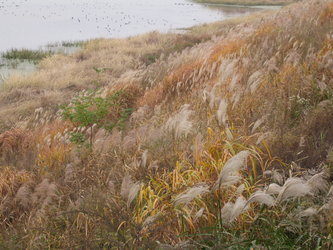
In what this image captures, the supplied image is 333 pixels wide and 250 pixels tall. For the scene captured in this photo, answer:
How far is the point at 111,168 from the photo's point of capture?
3693mm

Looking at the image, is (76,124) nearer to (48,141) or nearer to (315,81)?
(48,141)

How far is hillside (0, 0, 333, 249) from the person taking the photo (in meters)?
2.28

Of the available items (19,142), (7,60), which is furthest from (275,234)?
(7,60)

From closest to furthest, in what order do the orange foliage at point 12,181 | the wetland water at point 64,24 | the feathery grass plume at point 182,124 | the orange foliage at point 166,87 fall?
the feathery grass plume at point 182,124 → the orange foliage at point 12,181 → the orange foliage at point 166,87 → the wetland water at point 64,24

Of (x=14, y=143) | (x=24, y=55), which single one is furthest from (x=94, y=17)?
(x=14, y=143)

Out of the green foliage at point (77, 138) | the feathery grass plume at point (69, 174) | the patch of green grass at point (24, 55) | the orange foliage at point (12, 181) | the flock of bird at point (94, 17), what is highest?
the flock of bird at point (94, 17)

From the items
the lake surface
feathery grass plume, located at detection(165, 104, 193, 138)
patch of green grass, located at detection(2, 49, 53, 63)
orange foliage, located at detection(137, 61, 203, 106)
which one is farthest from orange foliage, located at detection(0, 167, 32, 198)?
the lake surface

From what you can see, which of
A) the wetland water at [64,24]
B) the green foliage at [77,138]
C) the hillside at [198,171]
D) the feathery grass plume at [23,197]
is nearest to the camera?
the hillside at [198,171]

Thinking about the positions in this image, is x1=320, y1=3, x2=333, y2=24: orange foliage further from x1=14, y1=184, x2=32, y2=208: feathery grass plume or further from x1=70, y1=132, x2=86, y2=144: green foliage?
x1=14, y1=184, x2=32, y2=208: feathery grass plume

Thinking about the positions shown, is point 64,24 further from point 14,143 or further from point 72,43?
point 14,143

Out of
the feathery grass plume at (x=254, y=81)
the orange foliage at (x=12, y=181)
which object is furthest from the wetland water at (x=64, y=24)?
the feathery grass plume at (x=254, y=81)

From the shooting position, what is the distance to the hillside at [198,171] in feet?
7.48

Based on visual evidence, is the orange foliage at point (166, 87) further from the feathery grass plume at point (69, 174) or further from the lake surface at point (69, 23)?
the lake surface at point (69, 23)

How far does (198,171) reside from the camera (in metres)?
3.02
